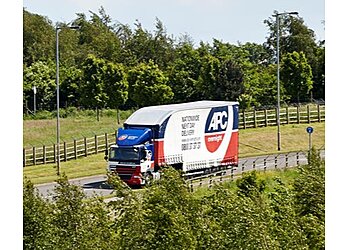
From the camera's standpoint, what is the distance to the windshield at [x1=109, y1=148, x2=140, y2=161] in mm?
7549

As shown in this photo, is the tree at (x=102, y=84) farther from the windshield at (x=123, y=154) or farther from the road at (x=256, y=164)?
the road at (x=256, y=164)

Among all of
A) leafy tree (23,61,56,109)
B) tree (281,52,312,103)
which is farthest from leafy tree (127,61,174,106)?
tree (281,52,312,103)

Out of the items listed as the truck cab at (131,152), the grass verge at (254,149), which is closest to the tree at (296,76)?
the grass verge at (254,149)

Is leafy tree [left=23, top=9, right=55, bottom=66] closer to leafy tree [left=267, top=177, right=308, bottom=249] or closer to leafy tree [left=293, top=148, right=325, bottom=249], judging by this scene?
leafy tree [left=293, top=148, right=325, bottom=249]

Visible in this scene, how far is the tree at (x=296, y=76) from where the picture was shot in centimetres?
616

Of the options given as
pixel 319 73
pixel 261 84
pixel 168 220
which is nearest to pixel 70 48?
pixel 261 84

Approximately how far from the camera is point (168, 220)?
3506 mm

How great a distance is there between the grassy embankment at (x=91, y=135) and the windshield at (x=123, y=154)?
182 millimetres

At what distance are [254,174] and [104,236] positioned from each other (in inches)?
125

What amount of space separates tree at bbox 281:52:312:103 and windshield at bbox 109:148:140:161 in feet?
5.94

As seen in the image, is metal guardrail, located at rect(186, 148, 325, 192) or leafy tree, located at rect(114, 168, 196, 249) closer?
leafy tree, located at rect(114, 168, 196, 249)

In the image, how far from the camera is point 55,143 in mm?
7301
